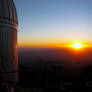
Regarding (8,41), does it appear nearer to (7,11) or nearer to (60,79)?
(7,11)

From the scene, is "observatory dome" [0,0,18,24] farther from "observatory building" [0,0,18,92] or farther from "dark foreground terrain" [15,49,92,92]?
"dark foreground terrain" [15,49,92,92]

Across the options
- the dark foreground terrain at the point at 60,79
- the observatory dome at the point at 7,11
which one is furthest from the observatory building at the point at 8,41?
the dark foreground terrain at the point at 60,79

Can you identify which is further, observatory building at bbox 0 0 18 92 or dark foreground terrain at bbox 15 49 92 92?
dark foreground terrain at bbox 15 49 92 92

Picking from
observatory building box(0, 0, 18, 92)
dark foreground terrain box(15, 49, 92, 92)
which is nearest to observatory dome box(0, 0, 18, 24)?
observatory building box(0, 0, 18, 92)

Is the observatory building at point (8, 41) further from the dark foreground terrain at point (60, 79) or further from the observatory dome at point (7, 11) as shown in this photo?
the dark foreground terrain at point (60, 79)

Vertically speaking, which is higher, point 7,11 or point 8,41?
point 7,11

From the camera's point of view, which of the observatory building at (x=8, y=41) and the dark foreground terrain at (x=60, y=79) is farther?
the dark foreground terrain at (x=60, y=79)

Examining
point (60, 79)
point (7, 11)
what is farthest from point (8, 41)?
point (60, 79)
